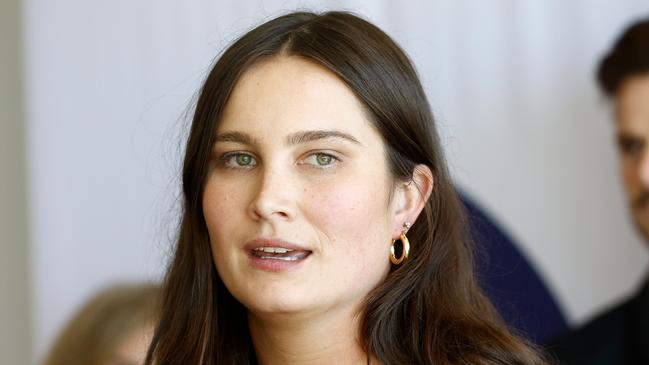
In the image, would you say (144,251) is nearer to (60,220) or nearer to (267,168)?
(60,220)

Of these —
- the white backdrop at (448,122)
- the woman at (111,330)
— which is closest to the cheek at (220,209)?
the woman at (111,330)

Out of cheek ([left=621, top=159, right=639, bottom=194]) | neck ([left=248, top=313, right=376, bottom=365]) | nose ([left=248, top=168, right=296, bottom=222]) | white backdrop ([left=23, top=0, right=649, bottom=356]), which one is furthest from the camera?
white backdrop ([left=23, top=0, right=649, bottom=356])

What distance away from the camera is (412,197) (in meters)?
2.08

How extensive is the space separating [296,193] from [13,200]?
6.82ft

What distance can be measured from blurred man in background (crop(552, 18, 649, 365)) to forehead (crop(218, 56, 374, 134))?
160 centimetres

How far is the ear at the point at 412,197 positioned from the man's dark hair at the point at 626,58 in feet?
5.35

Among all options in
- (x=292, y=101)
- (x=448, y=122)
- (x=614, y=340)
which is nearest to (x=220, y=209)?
(x=292, y=101)

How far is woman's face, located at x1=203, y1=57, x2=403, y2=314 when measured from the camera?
6.21 ft

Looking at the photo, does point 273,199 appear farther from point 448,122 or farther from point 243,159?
point 448,122

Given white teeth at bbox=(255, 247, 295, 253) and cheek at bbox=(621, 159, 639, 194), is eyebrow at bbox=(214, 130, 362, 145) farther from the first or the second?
cheek at bbox=(621, 159, 639, 194)

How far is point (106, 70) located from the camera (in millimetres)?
4074

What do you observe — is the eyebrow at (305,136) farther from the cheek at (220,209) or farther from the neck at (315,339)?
the neck at (315,339)

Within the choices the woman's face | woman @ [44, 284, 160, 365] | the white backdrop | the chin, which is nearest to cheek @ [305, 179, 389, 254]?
the woman's face

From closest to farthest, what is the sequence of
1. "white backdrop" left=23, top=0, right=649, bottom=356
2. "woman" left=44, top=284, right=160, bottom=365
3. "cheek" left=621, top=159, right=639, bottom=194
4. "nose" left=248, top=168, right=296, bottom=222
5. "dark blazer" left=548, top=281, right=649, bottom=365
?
1. "nose" left=248, top=168, right=296, bottom=222
2. "woman" left=44, top=284, right=160, bottom=365
3. "dark blazer" left=548, top=281, right=649, bottom=365
4. "cheek" left=621, top=159, right=639, bottom=194
5. "white backdrop" left=23, top=0, right=649, bottom=356
